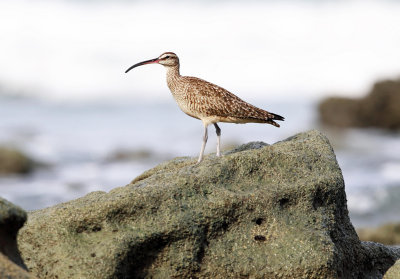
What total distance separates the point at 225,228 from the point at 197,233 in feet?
1.10

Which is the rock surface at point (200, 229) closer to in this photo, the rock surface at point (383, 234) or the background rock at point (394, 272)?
the background rock at point (394, 272)

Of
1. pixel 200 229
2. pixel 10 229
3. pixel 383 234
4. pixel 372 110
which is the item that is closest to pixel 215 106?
pixel 200 229

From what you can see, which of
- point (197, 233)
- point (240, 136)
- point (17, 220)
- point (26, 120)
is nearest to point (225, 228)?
point (197, 233)

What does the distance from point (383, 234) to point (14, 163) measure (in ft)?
37.6

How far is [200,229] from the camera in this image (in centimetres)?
688

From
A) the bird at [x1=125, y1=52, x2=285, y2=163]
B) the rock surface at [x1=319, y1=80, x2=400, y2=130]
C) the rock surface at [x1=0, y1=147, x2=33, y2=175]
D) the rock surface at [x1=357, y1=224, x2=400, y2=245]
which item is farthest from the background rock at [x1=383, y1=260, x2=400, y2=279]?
the rock surface at [x1=319, y1=80, x2=400, y2=130]

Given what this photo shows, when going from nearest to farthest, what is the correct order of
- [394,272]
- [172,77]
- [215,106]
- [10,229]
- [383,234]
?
[10,229] → [394,272] → [215,106] → [172,77] → [383,234]

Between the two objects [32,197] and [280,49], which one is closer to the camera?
[32,197]

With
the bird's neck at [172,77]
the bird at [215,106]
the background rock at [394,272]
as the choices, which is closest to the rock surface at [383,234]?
the bird at [215,106]

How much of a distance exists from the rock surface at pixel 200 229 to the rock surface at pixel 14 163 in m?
13.3

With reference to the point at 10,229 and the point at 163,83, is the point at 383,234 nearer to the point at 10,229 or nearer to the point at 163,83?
the point at 10,229

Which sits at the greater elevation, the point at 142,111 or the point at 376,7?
the point at 376,7

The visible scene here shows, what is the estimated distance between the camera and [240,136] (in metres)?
28.8

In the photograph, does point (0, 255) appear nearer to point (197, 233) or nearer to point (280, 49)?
point (197, 233)
